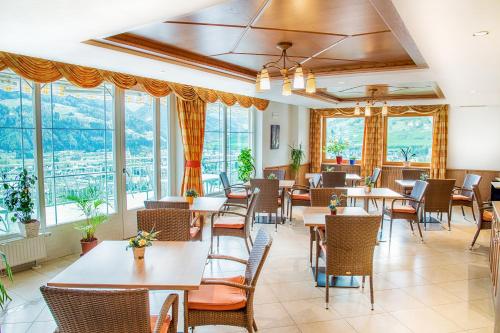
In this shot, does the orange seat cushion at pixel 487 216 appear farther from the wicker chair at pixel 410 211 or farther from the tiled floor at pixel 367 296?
the wicker chair at pixel 410 211

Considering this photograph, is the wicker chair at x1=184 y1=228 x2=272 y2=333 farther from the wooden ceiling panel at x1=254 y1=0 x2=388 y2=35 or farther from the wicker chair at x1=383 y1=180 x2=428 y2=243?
the wicker chair at x1=383 y1=180 x2=428 y2=243

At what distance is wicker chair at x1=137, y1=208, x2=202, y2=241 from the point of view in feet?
11.1

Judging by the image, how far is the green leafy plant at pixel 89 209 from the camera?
4.68m

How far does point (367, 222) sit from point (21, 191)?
12.1ft

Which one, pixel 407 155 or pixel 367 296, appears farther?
pixel 407 155

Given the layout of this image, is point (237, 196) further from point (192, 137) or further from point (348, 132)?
point (348, 132)

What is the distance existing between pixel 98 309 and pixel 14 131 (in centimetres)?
338

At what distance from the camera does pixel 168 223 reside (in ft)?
11.2

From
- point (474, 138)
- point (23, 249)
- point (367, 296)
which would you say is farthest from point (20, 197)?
point (474, 138)

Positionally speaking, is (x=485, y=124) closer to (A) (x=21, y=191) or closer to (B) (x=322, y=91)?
(B) (x=322, y=91)

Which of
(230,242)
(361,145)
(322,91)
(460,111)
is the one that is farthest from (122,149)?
(460,111)

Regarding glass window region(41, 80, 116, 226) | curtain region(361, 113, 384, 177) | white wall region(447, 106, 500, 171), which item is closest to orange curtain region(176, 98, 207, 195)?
glass window region(41, 80, 116, 226)

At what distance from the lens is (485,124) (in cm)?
847

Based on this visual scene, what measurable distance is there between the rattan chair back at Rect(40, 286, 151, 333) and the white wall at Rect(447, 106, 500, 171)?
902 centimetres
